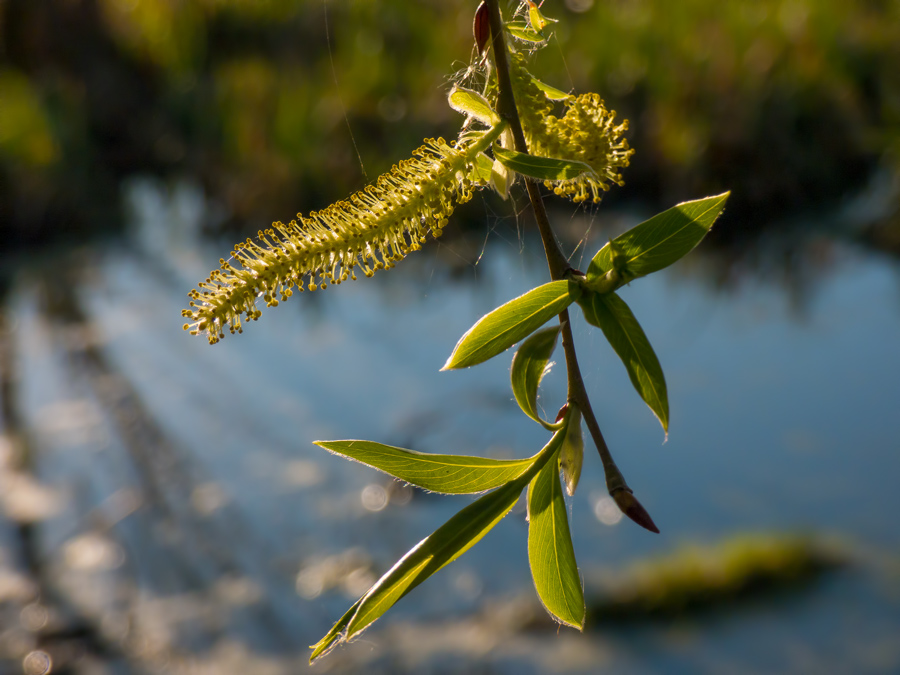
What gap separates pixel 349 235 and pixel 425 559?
0.58 ft

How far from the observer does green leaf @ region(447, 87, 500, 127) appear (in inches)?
14.9

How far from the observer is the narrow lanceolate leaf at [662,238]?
34 cm

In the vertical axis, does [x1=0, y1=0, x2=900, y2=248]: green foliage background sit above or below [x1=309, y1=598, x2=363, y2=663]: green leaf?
above

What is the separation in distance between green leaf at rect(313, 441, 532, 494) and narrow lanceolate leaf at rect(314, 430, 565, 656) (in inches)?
0.7

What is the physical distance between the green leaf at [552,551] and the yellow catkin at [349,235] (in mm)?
155

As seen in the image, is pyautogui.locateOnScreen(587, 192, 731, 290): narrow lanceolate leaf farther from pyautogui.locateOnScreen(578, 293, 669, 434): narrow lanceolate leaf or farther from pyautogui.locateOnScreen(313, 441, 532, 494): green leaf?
pyautogui.locateOnScreen(313, 441, 532, 494): green leaf

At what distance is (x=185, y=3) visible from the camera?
13.3 feet

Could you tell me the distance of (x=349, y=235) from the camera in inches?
15.5

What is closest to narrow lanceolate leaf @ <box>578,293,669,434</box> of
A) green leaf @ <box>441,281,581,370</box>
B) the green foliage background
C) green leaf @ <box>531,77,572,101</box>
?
green leaf @ <box>441,281,581,370</box>

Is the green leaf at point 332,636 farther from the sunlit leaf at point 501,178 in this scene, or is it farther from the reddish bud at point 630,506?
the sunlit leaf at point 501,178

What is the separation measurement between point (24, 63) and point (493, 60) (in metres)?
4.43

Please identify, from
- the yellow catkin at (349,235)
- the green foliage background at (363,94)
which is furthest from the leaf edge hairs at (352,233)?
the green foliage background at (363,94)

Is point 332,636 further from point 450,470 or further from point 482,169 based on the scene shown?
point 482,169

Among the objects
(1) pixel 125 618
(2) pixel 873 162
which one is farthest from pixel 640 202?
(1) pixel 125 618
